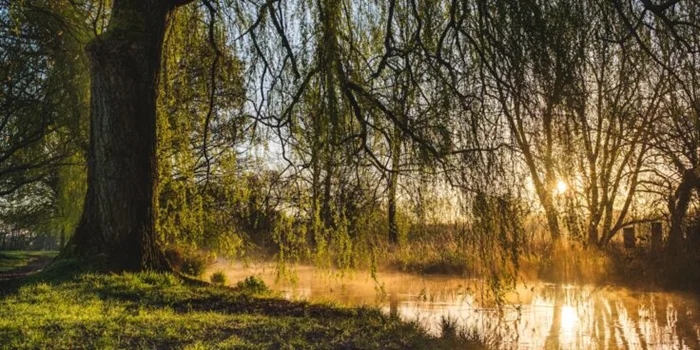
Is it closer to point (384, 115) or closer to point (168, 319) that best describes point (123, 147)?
point (168, 319)

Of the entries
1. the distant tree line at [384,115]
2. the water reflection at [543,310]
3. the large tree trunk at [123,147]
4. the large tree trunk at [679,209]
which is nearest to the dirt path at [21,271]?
the large tree trunk at [123,147]

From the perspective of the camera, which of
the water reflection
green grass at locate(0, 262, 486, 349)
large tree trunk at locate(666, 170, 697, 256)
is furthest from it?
large tree trunk at locate(666, 170, 697, 256)

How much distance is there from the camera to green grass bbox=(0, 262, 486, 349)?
3975mm

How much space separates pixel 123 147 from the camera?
6605 mm

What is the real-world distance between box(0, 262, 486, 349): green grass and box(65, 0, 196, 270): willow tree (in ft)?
1.44

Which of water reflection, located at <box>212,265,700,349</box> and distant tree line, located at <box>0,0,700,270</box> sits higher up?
distant tree line, located at <box>0,0,700,270</box>

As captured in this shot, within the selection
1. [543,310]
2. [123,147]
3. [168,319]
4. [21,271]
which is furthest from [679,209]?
[21,271]

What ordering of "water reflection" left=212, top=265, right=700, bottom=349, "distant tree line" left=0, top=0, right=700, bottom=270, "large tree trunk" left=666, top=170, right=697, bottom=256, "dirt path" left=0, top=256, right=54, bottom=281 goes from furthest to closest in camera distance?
"dirt path" left=0, top=256, right=54, bottom=281
"large tree trunk" left=666, top=170, right=697, bottom=256
"water reflection" left=212, top=265, right=700, bottom=349
"distant tree line" left=0, top=0, right=700, bottom=270

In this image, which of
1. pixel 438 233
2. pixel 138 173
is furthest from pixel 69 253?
pixel 438 233

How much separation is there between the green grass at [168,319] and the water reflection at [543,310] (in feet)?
1.51

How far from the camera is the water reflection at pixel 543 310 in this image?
21.3ft

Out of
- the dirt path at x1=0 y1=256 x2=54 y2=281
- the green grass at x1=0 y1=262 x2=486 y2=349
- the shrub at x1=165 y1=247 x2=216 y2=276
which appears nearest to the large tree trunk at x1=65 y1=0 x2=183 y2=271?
the green grass at x1=0 y1=262 x2=486 y2=349

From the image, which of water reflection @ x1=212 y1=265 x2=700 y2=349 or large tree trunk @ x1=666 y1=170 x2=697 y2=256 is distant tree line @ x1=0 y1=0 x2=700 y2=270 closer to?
water reflection @ x1=212 y1=265 x2=700 y2=349

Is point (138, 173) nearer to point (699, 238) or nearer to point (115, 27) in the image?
point (115, 27)
